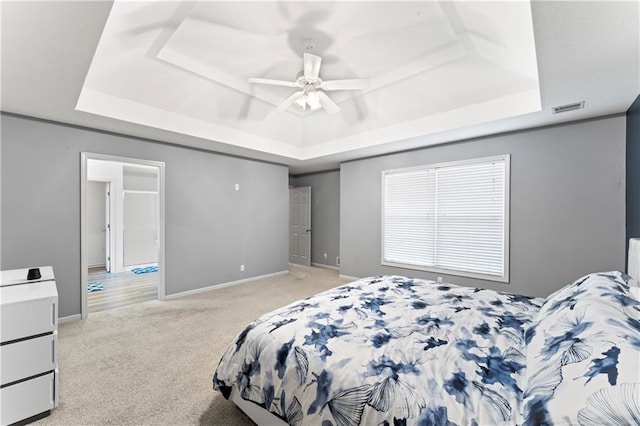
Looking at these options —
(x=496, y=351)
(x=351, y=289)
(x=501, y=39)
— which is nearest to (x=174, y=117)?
(x=351, y=289)

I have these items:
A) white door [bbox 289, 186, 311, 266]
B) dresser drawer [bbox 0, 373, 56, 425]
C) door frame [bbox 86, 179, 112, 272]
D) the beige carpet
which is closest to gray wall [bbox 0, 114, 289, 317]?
the beige carpet

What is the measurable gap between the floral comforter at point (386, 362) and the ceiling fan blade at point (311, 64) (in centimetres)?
208

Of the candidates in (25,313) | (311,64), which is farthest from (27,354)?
(311,64)

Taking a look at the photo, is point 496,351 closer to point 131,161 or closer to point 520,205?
point 520,205

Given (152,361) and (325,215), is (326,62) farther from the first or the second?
(325,215)

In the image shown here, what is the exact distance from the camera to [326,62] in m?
3.01

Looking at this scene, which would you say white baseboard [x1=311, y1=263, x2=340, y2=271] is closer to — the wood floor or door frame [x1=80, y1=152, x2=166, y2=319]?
the wood floor

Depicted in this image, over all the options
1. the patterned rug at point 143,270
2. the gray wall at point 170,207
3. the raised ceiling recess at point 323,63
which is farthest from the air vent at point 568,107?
the patterned rug at point 143,270

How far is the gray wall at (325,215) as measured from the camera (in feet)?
21.8

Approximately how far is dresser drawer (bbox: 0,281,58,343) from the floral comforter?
3.88 feet

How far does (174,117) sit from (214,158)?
1156 mm

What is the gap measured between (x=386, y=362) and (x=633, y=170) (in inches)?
Answer: 135

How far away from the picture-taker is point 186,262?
448cm

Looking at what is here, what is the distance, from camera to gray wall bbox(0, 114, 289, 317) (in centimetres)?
312
